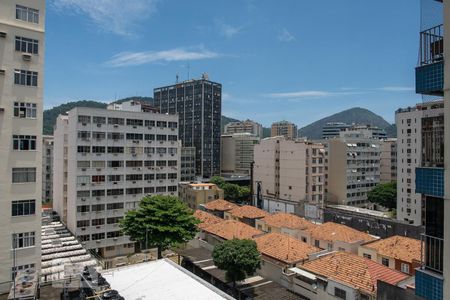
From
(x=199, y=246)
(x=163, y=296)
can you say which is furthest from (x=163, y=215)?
(x=163, y=296)

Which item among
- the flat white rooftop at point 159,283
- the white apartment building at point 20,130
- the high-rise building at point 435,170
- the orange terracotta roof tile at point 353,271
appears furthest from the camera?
the orange terracotta roof tile at point 353,271

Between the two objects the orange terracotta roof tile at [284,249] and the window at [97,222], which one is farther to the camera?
the window at [97,222]

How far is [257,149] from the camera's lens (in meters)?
86.4

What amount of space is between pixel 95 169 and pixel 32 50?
26481 millimetres

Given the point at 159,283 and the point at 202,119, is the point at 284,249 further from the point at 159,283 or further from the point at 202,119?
the point at 202,119

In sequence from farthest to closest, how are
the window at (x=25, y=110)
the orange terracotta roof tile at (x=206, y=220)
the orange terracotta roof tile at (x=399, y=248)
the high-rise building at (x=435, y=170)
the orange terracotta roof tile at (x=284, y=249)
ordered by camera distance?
the orange terracotta roof tile at (x=206, y=220) → the orange terracotta roof tile at (x=399, y=248) → the orange terracotta roof tile at (x=284, y=249) → the window at (x=25, y=110) → the high-rise building at (x=435, y=170)

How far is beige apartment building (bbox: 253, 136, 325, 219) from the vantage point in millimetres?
72062

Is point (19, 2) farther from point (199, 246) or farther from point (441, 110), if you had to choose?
point (199, 246)

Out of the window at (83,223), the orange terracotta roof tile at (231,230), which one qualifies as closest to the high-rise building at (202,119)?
the window at (83,223)

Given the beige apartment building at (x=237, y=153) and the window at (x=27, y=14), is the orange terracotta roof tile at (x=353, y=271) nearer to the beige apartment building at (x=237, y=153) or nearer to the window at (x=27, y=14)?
the window at (x=27, y=14)

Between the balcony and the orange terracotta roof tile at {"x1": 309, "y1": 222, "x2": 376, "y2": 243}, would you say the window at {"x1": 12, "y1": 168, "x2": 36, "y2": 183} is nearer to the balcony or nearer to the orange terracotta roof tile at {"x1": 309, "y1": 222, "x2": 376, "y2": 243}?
the balcony

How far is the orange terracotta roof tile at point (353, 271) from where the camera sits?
2427 centimetres

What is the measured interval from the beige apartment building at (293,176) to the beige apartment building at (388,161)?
2957 centimetres

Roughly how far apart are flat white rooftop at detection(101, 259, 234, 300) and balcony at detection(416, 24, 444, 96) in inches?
529
